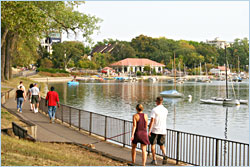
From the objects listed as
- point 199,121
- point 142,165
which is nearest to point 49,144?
point 142,165

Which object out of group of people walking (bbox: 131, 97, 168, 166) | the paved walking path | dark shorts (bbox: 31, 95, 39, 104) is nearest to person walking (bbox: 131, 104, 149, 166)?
group of people walking (bbox: 131, 97, 168, 166)

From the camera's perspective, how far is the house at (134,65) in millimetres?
153500

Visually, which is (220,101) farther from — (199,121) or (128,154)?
(128,154)

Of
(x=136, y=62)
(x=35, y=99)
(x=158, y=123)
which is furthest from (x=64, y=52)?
(x=158, y=123)

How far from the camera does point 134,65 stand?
154 metres

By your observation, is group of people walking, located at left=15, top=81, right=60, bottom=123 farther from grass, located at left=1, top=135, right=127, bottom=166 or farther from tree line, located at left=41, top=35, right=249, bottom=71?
tree line, located at left=41, top=35, right=249, bottom=71

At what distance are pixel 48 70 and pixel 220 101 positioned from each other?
72155 millimetres

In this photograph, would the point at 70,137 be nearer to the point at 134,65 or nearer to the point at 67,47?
the point at 67,47

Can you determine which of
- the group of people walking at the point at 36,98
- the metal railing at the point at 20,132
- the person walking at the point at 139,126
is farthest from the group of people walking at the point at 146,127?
the group of people walking at the point at 36,98

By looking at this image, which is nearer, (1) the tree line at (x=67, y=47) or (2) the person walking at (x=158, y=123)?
(2) the person walking at (x=158, y=123)

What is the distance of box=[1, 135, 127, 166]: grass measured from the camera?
9284 millimetres

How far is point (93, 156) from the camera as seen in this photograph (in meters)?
11.8

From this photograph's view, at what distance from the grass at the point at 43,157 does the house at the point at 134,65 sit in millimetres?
140102

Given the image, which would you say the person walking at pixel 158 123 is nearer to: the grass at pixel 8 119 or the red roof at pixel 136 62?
the grass at pixel 8 119
